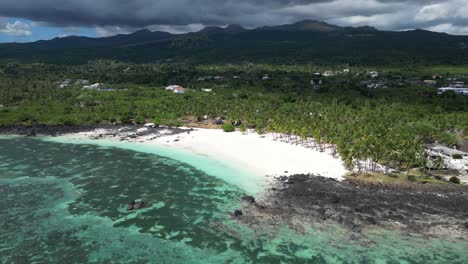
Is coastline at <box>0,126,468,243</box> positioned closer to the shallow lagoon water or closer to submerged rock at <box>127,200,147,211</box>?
the shallow lagoon water

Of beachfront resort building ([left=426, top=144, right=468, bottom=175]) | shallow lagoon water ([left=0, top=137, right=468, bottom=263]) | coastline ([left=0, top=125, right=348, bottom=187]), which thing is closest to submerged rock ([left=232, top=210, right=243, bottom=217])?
shallow lagoon water ([left=0, top=137, right=468, bottom=263])

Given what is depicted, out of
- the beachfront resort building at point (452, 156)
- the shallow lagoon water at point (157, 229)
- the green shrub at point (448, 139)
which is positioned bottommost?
the shallow lagoon water at point (157, 229)

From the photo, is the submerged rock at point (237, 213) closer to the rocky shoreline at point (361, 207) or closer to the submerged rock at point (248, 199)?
the rocky shoreline at point (361, 207)

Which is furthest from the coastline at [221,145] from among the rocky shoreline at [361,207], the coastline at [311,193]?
the rocky shoreline at [361,207]

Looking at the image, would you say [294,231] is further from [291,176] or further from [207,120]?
[207,120]

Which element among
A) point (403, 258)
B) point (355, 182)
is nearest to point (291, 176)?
point (355, 182)

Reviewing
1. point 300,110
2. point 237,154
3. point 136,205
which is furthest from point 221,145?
point 136,205

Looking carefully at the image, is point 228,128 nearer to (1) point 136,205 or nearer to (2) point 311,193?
(2) point 311,193
